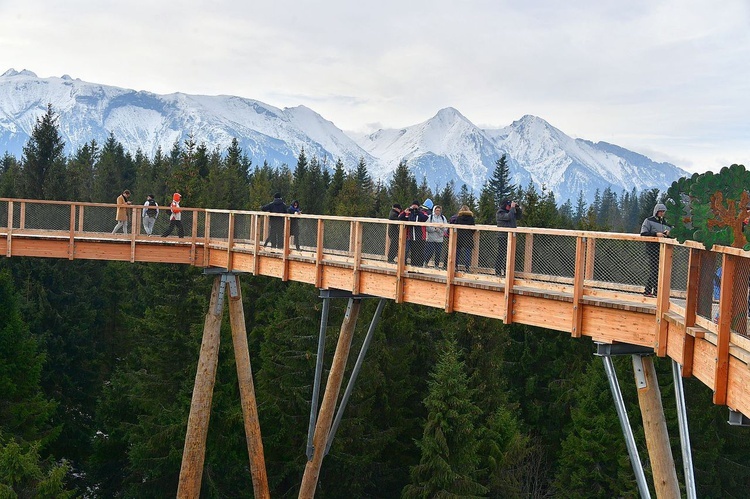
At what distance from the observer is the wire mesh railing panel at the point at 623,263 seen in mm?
10219

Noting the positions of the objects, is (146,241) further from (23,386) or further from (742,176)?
(742,176)

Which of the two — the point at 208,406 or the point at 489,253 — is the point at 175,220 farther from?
the point at 489,253

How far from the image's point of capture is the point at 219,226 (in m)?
21.6

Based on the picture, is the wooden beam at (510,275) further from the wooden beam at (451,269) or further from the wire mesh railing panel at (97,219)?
the wire mesh railing panel at (97,219)

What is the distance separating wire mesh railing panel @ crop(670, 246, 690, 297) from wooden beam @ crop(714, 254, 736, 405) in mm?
1431

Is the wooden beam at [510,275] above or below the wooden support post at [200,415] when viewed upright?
above

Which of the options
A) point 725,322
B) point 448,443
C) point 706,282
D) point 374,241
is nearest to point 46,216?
point 374,241

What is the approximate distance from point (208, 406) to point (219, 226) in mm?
4784

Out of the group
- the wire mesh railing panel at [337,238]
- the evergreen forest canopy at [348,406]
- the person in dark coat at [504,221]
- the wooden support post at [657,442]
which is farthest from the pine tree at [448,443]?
the wooden support post at [657,442]

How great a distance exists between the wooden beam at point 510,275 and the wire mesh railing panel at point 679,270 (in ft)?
8.31

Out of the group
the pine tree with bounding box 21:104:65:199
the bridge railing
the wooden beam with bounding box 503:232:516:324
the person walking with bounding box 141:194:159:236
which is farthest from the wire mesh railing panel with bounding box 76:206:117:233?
the pine tree with bounding box 21:104:65:199

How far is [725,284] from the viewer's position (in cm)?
727

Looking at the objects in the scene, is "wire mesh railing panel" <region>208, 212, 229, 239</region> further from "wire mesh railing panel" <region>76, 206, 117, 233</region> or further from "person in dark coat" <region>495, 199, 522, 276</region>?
"person in dark coat" <region>495, 199, 522, 276</region>

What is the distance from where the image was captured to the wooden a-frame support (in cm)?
2036
